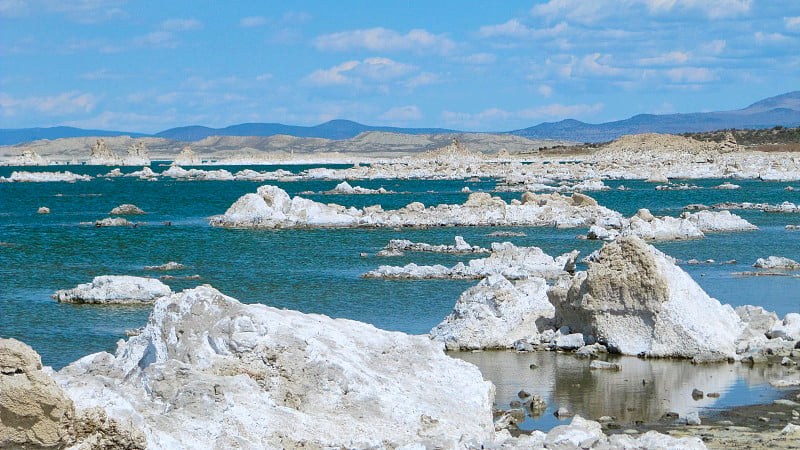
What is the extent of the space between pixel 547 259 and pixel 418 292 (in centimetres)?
425

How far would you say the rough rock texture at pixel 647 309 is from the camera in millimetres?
16062

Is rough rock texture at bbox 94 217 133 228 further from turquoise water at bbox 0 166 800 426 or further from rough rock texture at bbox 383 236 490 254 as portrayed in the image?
rough rock texture at bbox 383 236 490 254

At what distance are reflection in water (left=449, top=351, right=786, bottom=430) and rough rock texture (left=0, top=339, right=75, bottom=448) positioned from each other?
19.1 ft

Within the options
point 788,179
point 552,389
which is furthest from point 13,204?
point 552,389

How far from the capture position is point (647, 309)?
635 inches

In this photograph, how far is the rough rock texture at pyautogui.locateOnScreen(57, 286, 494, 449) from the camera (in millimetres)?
8750

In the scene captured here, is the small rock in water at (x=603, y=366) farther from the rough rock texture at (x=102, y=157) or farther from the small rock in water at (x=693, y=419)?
the rough rock texture at (x=102, y=157)

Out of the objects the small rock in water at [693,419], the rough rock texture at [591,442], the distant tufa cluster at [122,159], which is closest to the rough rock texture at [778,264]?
the small rock in water at [693,419]

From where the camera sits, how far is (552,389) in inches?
561

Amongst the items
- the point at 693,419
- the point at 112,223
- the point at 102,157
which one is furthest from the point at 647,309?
the point at 102,157

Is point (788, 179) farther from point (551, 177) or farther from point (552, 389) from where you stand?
point (552, 389)

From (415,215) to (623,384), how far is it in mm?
32962

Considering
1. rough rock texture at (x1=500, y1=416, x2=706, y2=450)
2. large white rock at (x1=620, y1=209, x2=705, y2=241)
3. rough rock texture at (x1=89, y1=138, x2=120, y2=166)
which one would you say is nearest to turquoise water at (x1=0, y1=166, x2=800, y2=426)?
large white rock at (x1=620, y1=209, x2=705, y2=241)

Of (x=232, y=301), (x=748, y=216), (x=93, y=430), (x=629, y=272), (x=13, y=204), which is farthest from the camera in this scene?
(x=13, y=204)
